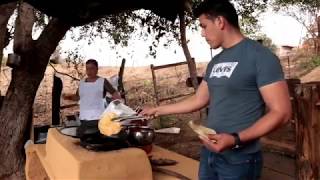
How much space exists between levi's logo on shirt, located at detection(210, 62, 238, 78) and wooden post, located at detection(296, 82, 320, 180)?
62.9 inches

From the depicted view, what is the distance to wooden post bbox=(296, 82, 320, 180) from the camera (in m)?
3.79

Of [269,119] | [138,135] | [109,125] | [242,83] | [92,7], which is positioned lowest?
[138,135]

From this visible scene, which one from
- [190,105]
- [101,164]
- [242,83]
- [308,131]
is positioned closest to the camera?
[242,83]

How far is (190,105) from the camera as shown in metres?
2.80

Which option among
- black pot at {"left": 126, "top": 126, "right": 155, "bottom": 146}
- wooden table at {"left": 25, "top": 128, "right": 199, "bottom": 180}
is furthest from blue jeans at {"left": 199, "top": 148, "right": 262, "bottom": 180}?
black pot at {"left": 126, "top": 126, "right": 155, "bottom": 146}

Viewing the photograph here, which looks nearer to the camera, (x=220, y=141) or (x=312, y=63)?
(x=220, y=141)

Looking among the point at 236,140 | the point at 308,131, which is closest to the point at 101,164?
the point at 236,140

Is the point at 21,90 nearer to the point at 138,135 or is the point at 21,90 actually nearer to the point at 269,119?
the point at 138,135

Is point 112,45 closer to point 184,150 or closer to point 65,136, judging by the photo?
point 184,150

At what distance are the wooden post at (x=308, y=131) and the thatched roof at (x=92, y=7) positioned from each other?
8.50 feet

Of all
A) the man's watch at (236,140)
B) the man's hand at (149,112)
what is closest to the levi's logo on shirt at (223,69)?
the man's watch at (236,140)

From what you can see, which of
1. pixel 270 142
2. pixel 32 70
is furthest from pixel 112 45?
pixel 270 142

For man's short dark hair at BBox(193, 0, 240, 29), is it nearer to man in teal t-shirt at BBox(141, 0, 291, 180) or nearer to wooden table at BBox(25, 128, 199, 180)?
man in teal t-shirt at BBox(141, 0, 291, 180)

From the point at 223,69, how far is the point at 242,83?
14 cm
